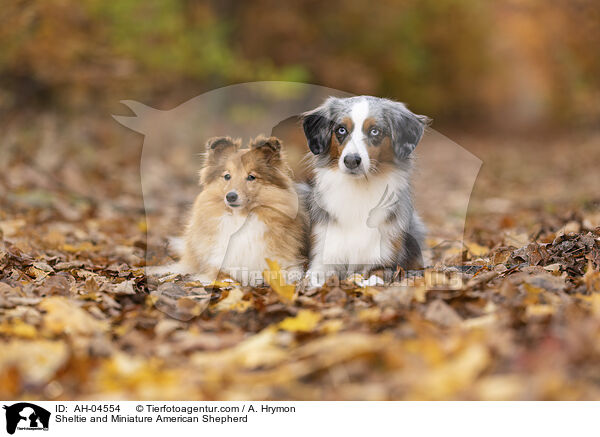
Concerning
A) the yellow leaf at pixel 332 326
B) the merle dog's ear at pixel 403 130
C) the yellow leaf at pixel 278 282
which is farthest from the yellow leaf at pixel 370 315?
the merle dog's ear at pixel 403 130

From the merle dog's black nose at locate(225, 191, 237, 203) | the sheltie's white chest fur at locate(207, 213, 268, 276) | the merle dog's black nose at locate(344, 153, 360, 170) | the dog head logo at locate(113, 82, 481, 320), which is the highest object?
the dog head logo at locate(113, 82, 481, 320)

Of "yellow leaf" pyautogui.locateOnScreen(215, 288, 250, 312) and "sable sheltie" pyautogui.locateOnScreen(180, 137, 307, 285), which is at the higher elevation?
"sable sheltie" pyautogui.locateOnScreen(180, 137, 307, 285)

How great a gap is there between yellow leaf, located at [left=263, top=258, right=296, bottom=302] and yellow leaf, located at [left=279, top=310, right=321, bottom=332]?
1.09 ft

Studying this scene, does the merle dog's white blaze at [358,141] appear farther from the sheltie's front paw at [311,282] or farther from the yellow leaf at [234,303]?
the yellow leaf at [234,303]

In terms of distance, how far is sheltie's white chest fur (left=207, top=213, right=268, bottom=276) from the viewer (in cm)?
399

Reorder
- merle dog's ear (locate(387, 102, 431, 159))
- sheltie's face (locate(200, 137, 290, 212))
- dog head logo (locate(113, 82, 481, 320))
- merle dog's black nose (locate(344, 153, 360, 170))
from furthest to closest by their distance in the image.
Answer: dog head logo (locate(113, 82, 481, 320))
sheltie's face (locate(200, 137, 290, 212))
merle dog's ear (locate(387, 102, 431, 159))
merle dog's black nose (locate(344, 153, 360, 170))

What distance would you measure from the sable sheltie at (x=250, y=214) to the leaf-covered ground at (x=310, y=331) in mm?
262

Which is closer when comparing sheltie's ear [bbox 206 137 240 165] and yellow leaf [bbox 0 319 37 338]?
yellow leaf [bbox 0 319 37 338]

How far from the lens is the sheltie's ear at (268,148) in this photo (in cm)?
393

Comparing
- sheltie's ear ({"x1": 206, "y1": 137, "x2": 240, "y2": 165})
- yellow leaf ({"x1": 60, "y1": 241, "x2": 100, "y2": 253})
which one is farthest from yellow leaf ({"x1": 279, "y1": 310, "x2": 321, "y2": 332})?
yellow leaf ({"x1": 60, "y1": 241, "x2": 100, "y2": 253})

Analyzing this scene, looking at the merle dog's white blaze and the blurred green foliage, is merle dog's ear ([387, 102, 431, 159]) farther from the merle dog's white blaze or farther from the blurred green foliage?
the blurred green foliage

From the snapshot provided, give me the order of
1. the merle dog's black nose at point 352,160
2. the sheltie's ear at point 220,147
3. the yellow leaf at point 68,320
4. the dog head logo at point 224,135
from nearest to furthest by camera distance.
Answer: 1. the yellow leaf at point 68,320
2. the merle dog's black nose at point 352,160
3. the sheltie's ear at point 220,147
4. the dog head logo at point 224,135

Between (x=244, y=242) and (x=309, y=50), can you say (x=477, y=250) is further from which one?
(x=309, y=50)
